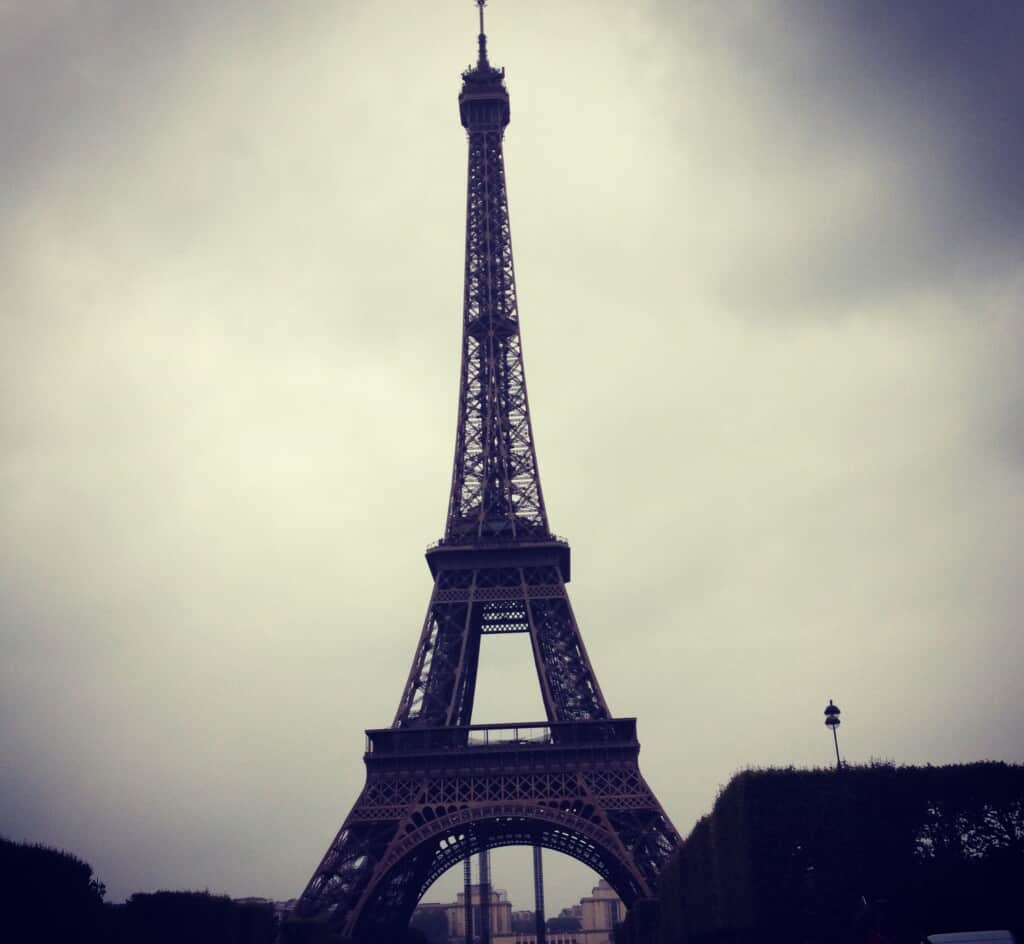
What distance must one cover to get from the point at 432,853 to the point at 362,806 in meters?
10.5

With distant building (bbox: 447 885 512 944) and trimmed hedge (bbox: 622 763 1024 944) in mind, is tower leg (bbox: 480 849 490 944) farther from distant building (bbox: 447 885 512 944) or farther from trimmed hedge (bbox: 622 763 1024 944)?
trimmed hedge (bbox: 622 763 1024 944)

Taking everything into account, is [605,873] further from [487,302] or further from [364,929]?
[487,302]

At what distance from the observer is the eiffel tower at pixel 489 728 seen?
177 ft

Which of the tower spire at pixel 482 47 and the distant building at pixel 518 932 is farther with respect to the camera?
the distant building at pixel 518 932

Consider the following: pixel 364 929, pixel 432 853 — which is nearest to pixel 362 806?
pixel 364 929

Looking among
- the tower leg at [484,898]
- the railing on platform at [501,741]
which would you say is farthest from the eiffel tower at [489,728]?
the tower leg at [484,898]

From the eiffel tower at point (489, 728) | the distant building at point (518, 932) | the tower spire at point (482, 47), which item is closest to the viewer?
the eiffel tower at point (489, 728)

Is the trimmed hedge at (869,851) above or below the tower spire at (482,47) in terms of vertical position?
below

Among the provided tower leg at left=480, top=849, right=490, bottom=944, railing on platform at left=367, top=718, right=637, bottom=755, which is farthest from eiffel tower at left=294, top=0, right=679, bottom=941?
tower leg at left=480, top=849, right=490, bottom=944

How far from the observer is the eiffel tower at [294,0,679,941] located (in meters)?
53.9

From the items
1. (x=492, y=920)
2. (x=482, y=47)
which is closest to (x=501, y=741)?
(x=482, y=47)

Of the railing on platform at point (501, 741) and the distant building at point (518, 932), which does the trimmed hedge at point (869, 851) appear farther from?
the distant building at point (518, 932)

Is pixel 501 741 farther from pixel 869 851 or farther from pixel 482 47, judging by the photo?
pixel 482 47

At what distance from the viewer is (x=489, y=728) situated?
58.0 metres
